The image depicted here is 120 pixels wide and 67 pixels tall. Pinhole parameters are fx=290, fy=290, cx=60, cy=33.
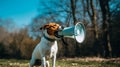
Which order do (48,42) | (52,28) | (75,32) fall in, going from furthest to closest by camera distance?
(48,42), (52,28), (75,32)

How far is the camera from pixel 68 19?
39.0m

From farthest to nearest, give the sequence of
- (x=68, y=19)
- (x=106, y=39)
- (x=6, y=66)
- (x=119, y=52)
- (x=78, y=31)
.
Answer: (x=68, y=19), (x=119, y=52), (x=106, y=39), (x=6, y=66), (x=78, y=31)

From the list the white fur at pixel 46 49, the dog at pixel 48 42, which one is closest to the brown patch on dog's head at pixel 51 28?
the dog at pixel 48 42

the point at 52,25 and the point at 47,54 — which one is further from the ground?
the point at 52,25

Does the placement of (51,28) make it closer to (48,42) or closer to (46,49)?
(48,42)

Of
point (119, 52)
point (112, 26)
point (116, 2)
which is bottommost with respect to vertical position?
point (119, 52)

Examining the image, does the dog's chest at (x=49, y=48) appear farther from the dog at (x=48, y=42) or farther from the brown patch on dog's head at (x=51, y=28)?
the brown patch on dog's head at (x=51, y=28)

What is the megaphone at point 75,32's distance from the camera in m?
7.44

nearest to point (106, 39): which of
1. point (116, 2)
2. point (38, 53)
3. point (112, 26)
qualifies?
point (112, 26)

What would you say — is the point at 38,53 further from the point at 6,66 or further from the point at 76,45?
the point at 76,45

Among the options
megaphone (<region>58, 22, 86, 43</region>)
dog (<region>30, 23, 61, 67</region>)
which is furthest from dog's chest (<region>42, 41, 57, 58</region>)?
megaphone (<region>58, 22, 86, 43</region>)

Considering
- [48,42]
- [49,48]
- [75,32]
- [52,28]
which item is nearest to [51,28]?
[52,28]

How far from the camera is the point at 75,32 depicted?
750cm

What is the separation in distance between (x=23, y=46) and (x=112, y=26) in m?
11.4
